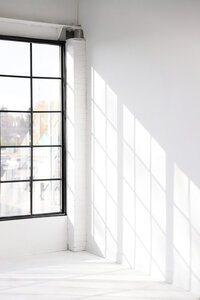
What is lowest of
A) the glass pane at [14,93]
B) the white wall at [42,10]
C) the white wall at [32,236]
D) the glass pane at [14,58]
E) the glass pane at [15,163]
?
the white wall at [32,236]

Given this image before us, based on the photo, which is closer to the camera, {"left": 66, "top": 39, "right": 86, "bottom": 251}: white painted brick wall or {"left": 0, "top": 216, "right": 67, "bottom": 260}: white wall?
{"left": 0, "top": 216, "right": 67, "bottom": 260}: white wall

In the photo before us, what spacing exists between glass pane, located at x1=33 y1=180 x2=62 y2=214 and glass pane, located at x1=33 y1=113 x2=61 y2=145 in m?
0.54

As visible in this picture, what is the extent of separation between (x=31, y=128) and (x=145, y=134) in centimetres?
173

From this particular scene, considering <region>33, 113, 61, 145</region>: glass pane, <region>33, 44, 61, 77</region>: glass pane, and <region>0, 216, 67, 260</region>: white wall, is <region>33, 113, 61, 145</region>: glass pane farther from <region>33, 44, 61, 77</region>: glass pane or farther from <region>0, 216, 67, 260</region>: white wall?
<region>0, 216, 67, 260</region>: white wall

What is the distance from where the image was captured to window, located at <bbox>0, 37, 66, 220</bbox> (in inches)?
235

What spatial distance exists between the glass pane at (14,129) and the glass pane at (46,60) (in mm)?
600

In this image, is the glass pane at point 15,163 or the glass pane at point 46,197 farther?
the glass pane at point 46,197

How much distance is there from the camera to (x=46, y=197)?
6.23 m

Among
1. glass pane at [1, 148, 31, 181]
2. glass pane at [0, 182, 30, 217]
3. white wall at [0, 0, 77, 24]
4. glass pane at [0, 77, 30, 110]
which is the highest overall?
white wall at [0, 0, 77, 24]

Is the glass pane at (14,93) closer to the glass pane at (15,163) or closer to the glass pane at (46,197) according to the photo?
the glass pane at (15,163)

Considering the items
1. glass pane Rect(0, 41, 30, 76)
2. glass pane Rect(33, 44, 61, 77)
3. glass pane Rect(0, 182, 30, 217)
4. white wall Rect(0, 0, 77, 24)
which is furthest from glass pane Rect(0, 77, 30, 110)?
glass pane Rect(0, 182, 30, 217)

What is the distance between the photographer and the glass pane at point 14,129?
5934mm

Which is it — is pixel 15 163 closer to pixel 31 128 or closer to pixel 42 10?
pixel 31 128

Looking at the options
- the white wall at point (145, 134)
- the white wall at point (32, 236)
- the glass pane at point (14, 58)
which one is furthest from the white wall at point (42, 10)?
the white wall at point (32, 236)
